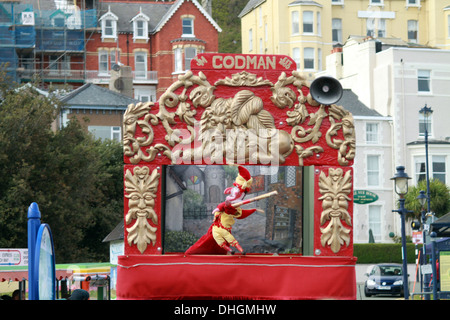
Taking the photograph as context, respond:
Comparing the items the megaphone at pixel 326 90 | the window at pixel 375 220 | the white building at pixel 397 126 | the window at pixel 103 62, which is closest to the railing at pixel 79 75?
the window at pixel 103 62

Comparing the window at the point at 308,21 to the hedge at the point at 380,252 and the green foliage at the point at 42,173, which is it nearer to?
the hedge at the point at 380,252

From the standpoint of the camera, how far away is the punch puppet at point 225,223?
8570mm

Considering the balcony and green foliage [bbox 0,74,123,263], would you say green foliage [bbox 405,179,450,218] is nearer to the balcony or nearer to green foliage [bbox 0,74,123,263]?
green foliage [bbox 0,74,123,263]

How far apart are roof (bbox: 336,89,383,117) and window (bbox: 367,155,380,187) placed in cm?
232

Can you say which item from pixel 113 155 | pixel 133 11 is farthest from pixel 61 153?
pixel 133 11

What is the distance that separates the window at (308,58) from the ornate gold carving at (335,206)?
178 feet

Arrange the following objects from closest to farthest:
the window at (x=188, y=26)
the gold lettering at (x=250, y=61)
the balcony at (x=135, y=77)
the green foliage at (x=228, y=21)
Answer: the gold lettering at (x=250, y=61) < the balcony at (x=135, y=77) < the window at (x=188, y=26) < the green foliage at (x=228, y=21)

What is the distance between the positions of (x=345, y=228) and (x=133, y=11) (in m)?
58.4

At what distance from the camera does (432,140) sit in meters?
47.9

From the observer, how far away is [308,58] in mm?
62406

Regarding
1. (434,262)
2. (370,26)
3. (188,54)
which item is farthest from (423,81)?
(434,262)

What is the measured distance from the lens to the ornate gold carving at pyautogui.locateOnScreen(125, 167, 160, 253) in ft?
27.7

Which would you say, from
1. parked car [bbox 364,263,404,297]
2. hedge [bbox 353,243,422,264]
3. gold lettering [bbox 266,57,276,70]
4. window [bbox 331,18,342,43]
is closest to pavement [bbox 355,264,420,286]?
hedge [bbox 353,243,422,264]
